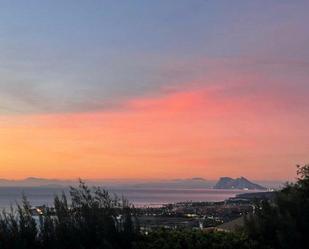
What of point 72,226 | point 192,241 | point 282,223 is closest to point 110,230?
point 72,226

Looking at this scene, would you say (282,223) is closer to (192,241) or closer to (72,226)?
(192,241)

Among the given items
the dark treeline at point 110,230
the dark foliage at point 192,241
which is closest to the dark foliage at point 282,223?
the dark treeline at point 110,230

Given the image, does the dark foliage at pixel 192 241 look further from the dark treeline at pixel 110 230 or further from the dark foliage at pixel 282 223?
the dark foliage at pixel 282 223

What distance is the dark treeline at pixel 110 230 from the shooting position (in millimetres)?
8703

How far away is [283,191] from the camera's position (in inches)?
439

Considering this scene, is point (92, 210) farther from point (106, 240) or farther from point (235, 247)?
point (235, 247)

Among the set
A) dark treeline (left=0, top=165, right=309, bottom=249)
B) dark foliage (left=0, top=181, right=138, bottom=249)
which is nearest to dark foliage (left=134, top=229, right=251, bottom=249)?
dark treeline (left=0, top=165, right=309, bottom=249)

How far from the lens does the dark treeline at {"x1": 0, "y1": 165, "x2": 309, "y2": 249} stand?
870cm

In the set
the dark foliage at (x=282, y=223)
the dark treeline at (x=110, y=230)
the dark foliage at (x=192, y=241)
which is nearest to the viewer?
the dark foliage at (x=192, y=241)

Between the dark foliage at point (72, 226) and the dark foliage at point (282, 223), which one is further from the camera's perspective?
the dark foliage at point (282, 223)

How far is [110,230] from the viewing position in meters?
8.91

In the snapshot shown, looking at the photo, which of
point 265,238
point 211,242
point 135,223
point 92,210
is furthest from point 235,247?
point 92,210

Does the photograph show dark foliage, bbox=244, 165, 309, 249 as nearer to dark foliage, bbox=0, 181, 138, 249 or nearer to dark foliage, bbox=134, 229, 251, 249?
dark foliage, bbox=134, 229, 251, 249

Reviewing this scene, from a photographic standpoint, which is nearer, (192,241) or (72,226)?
A: (192,241)
